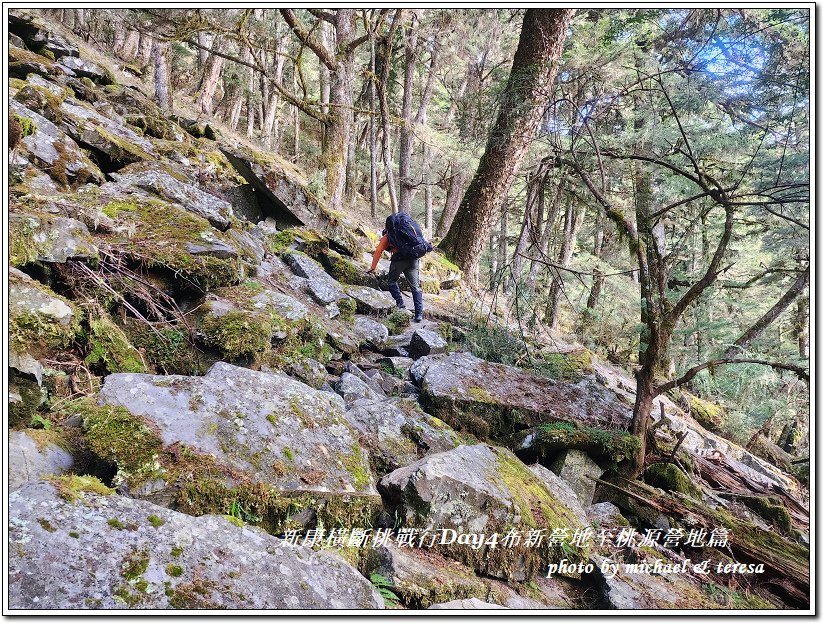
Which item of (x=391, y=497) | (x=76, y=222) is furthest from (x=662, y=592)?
(x=76, y=222)

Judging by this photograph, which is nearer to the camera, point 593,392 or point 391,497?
point 391,497

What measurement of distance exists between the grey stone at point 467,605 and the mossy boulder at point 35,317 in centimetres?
282

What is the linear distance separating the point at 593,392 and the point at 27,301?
222 inches

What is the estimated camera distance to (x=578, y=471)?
4.46m

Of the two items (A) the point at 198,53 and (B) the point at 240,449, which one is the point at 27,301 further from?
(A) the point at 198,53

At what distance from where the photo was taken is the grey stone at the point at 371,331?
6.39 m

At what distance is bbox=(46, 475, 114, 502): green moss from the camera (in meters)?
1.98

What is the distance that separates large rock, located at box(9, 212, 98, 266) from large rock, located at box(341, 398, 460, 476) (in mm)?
2479

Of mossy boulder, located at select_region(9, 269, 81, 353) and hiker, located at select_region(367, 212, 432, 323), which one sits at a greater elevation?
hiker, located at select_region(367, 212, 432, 323)

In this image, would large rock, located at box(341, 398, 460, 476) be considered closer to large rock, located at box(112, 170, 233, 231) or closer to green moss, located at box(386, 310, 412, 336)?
green moss, located at box(386, 310, 412, 336)

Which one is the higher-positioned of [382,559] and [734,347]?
[734,347]

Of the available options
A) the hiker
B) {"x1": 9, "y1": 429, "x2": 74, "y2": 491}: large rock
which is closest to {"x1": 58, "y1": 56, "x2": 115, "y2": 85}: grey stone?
the hiker

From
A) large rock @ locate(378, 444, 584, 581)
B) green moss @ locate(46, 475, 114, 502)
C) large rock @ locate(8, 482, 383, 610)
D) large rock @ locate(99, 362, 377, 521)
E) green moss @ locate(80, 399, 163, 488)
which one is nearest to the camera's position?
large rock @ locate(8, 482, 383, 610)

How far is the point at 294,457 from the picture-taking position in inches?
112
